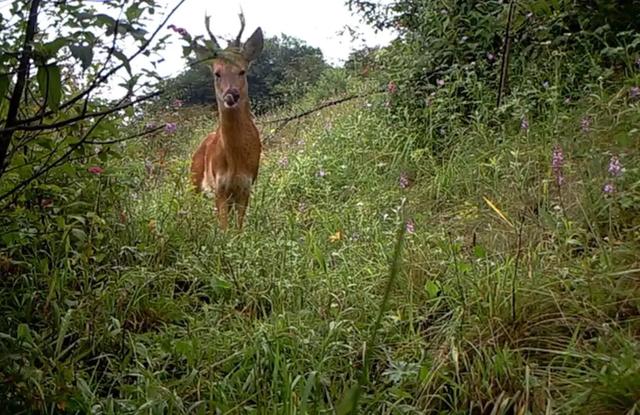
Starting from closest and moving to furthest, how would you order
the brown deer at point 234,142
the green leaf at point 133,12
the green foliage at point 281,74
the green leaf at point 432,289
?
1. the green leaf at point 133,12
2. the green leaf at point 432,289
3. the brown deer at point 234,142
4. the green foliage at point 281,74

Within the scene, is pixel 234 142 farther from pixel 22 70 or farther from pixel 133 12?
pixel 22 70

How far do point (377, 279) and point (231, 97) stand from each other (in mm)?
2830

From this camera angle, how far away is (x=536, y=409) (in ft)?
6.87

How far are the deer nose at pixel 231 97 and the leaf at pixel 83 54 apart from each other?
4.18 meters

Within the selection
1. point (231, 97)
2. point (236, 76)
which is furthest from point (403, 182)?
point (236, 76)

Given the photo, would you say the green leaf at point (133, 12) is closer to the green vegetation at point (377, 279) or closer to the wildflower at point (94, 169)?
the green vegetation at point (377, 279)

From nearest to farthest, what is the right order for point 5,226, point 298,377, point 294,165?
point 298,377, point 5,226, point 294,165

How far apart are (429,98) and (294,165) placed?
1659mm

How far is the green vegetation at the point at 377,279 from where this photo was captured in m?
2.22

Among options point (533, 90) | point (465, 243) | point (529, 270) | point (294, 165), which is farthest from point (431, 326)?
point (294, 165)

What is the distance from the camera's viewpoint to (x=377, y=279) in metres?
3.16

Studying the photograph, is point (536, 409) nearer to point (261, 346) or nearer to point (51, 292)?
point (261, 346)

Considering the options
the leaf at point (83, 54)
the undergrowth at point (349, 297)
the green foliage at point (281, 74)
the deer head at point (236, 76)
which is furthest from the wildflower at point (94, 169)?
the green foliage at point (281, 74)

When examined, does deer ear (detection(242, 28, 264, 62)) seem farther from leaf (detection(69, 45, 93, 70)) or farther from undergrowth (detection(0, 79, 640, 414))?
leaf (detection(69, 45, 93, 70))
